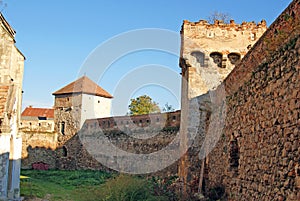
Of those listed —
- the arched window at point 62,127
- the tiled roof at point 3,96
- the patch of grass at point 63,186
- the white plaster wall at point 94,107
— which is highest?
the white plaster wall at point 94,107

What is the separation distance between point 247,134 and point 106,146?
18.1 meters

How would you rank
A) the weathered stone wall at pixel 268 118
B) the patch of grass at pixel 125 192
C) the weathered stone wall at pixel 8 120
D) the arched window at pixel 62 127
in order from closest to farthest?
the weathered stone wall at pixel 268 118 < the weathered stone wall at pixel 8 120 < the patch of grass at pixel 125 192 < the arched window at pixel 62 127

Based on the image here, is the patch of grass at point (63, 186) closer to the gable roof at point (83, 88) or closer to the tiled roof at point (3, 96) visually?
the tiled roof at point (3, 96)

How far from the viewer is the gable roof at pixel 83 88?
28.8 meters

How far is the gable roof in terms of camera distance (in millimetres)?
28750

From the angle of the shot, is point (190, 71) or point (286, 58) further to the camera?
point (190, 71)

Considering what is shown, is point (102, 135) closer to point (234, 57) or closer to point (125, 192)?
point (234, 57)

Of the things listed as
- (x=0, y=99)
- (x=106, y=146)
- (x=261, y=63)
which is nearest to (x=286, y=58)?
(x=261, y=63)

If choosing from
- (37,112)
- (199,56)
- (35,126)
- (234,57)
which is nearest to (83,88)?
(35,126)

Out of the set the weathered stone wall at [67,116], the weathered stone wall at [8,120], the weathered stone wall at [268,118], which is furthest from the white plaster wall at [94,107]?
the weathered stone wall at [268,118]

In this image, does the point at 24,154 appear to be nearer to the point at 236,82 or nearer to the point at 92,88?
the point at 92,88

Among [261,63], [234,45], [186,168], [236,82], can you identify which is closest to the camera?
[261,63]

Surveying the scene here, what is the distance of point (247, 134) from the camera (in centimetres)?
650

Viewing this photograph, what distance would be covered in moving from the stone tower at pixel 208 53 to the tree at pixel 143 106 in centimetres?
2625
